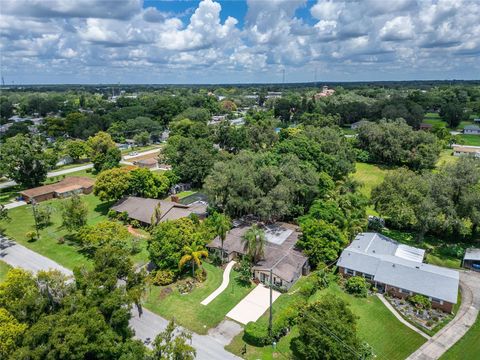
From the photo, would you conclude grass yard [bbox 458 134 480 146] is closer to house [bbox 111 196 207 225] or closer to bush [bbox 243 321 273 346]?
house [bbox 111 196 207 225]

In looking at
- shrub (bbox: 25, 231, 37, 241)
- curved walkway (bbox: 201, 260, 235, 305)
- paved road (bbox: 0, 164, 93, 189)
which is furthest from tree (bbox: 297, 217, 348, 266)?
paved road (bbox: 0, 164, 93, 189)

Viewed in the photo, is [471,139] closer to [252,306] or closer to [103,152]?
[252,306]

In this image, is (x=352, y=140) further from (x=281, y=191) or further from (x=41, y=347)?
(x=41, y=347)

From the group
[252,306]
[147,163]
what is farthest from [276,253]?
[147,163]

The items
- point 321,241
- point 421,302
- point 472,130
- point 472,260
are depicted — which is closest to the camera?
point 421,302

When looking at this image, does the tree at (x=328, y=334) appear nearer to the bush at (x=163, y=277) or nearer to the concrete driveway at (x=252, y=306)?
the concrete driveway at (x=252, y=306)

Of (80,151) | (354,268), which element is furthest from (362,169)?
(80,151)
